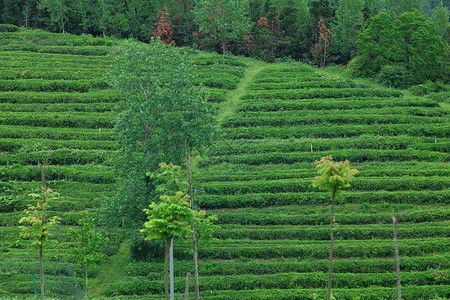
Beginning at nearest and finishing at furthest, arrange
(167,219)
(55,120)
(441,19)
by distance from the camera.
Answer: (167,219) < (55,120) < (441,19)

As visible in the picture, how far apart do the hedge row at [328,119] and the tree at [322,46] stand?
18399 mm

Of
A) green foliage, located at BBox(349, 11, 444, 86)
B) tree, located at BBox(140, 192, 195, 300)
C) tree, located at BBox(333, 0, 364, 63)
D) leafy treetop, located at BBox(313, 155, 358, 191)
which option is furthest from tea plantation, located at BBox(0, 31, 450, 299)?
tree, located at BBox(333, 0, 364, 63)

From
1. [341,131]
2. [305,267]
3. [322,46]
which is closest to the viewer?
[305,267]

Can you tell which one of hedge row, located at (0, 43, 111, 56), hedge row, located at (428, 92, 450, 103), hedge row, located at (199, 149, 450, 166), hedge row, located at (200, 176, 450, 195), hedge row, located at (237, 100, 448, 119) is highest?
hedge row, located at (0, 43, 111, 56)

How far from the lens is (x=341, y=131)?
1428 inches

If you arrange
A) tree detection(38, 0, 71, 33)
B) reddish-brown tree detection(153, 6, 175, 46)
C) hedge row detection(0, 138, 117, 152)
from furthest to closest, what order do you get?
tree detection(38, 0, 71, 33) → reddish-brown tree detection(153, 6, 175, 46) → hedge row detection(0, 138, 117, 152)

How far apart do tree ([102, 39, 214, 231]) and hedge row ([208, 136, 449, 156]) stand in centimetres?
1033

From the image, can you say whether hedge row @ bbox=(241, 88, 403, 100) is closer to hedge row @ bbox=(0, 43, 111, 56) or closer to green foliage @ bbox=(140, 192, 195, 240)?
hedge row @ bbox=(0, 43, 111, 56)

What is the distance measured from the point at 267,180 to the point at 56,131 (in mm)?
18928

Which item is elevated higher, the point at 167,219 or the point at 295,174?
the point at 167,219

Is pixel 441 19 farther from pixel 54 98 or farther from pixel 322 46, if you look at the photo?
pixel 54 98

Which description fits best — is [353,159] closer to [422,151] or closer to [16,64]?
[422,151]

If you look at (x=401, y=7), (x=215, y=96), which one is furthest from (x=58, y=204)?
(x=401, y=7)

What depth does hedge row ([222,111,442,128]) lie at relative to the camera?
123 feet
